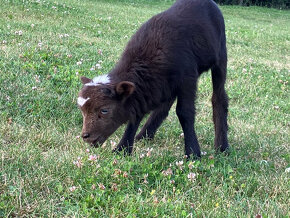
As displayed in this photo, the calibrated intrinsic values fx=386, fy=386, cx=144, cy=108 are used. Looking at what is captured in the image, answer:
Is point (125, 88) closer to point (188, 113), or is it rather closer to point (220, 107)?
point (188, 113)

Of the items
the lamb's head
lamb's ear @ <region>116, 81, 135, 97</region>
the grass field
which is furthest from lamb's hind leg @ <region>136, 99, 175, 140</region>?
lamb's ear @ <region>116, 81, 135, 97</region>

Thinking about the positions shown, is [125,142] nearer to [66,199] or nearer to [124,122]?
[124,122]

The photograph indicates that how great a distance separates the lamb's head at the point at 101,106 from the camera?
3701 millimetres

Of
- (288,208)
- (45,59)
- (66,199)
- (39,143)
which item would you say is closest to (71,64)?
(45,59)

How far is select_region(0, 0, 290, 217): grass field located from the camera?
119 inches

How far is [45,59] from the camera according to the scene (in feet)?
21.7

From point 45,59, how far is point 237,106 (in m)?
3.34

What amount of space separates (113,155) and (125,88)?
28.3 inches

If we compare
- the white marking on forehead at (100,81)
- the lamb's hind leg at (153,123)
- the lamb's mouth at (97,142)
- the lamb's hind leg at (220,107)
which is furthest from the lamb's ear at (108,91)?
the lamb's hind leg at (220,107)

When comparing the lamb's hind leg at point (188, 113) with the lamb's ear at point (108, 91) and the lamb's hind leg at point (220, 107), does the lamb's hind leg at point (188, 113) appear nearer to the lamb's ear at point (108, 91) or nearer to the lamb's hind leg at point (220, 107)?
the lamb's hind leg at point (220, 107)

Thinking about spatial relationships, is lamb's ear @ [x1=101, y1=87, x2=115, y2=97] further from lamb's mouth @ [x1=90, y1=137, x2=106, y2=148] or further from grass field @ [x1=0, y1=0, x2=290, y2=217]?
grass field @ [x1=0, y1=0, x2=290, y2=217]

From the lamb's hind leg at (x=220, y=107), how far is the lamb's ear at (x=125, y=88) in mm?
1500

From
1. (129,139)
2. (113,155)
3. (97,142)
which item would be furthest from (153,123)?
(97,142)

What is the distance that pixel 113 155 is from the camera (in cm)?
395
